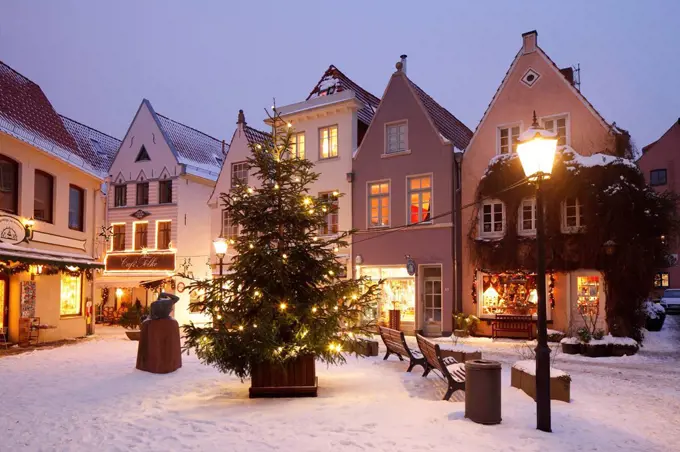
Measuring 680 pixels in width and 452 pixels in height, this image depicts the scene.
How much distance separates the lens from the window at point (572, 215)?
19.8 meters

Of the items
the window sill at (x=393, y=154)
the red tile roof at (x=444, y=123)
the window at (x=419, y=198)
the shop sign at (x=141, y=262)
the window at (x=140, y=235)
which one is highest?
the red tile roof at (x=444, y=123)

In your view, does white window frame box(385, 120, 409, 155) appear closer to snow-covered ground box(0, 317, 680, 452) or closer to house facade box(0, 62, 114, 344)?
house facade box(0, 62, 114, 344)

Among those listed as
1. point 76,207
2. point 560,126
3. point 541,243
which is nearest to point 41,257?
point 76,207

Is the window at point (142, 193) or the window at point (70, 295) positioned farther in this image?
the window at point (142, 193)

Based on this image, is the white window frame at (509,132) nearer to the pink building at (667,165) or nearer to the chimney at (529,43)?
the chimney at (529,43)

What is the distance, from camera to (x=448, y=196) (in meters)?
22.2

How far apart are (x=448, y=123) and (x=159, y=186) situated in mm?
15242

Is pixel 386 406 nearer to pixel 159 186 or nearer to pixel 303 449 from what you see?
pixel 303 449

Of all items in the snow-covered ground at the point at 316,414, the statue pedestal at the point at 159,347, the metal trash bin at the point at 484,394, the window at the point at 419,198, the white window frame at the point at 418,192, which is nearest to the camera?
the snow-covered ground at the point at 316,414

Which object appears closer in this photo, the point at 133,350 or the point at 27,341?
the point at 133,350

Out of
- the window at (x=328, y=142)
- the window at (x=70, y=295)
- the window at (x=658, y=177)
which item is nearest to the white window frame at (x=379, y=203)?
the window at (x=328, y=142)

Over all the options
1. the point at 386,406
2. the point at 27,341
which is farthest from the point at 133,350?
the point at 386,406

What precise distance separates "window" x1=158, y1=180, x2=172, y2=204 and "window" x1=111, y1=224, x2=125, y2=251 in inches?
110

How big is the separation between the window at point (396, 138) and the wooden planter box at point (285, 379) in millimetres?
15077
